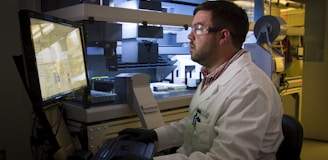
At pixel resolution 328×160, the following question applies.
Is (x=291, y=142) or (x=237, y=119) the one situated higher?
(x=237, y=119)

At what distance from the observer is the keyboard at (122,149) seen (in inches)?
47.7

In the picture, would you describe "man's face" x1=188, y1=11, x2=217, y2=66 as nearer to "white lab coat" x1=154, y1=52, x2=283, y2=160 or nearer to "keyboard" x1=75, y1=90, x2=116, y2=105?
"white lab coat" x1=154, y1=52, x2=283, y2=160

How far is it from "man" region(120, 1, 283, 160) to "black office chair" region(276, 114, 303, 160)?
50mm

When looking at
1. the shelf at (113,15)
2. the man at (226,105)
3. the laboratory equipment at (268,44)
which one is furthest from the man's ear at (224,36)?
the laboratory equipment at (268,44)

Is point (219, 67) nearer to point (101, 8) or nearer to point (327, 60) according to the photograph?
point (101, 8)

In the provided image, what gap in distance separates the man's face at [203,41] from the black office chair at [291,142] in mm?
506

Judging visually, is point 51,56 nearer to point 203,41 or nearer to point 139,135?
point 139,135

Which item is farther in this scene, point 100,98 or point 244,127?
point 100,98

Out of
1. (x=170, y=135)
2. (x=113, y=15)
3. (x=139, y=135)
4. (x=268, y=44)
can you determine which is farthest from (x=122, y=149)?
(x=268, y=44)

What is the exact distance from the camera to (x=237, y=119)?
3.86 feet

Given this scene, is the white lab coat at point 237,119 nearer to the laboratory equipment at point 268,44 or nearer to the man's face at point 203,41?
the man's face at point 203,41

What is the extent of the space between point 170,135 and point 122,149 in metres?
0.44

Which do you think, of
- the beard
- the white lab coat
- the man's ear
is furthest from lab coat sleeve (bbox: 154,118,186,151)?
the man's ear

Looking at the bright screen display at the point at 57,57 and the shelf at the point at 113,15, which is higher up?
the shelf at the point at 113,15
